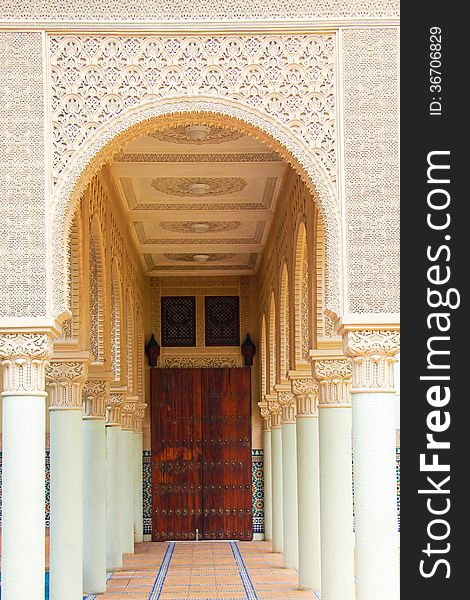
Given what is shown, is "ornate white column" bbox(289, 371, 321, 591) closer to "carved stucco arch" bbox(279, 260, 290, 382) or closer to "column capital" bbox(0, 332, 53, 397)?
"carved stucco arch" bbox(279, 260, 290, 382)

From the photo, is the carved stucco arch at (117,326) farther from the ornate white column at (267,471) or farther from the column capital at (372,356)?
the column capital at (372,356)

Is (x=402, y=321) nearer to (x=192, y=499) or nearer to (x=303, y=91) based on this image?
(x=303, y=91)

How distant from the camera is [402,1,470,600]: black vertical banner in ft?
16.7

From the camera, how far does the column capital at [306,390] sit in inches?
372

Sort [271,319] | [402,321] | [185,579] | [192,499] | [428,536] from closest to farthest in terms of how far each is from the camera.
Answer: [428,536] < [402,321] < [185,579] < [271,319] < [192,499]

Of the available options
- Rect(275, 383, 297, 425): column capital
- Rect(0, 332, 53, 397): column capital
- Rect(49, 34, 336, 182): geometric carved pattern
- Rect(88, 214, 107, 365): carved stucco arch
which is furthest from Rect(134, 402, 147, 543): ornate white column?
Rect(49, 34, 336, 182): geometric carved pattern

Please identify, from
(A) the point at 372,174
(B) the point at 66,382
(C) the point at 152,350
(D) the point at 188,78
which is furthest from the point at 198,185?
(C) the point at 152,350

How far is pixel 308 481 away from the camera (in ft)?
29.9

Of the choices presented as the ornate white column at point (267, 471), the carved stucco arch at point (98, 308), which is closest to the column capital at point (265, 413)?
the ornate white column at point (267, 471)

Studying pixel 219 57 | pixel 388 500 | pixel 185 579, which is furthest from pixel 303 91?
pixel 185 579

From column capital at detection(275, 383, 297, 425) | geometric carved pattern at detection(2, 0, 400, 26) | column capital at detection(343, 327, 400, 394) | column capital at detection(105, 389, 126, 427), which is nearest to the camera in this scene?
column capital at detection(343, 327, 400, 394)

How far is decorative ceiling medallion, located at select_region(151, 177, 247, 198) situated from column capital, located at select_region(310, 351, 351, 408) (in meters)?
3.08

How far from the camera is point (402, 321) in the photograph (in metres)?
5.49

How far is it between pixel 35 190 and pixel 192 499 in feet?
33.5
